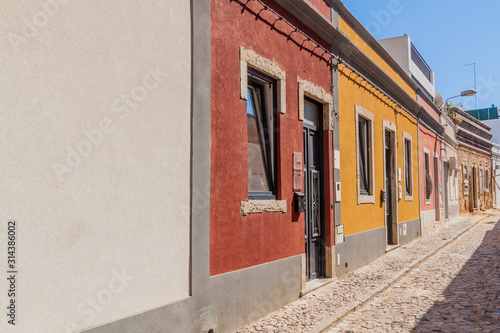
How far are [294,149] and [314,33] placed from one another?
243 cm

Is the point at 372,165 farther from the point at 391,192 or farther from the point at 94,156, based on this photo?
the point at 94,156

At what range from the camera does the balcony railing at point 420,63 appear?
762 inches

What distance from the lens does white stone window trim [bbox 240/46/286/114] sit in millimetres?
5734

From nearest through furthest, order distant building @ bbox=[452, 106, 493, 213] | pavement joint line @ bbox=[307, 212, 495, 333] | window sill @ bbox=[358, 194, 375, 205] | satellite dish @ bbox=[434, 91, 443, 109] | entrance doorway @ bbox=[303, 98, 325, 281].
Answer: pavement joint line @ bbox=[307, 212, 495, 333] → entrance doorway @ bbox=[303, 98, 325, 281] → window sill @ bbox=[358, 194, 375, 205] → satellite dish @ bbox=[434, 91, 443, 109] → distant building @ bbox=[452, 106, 493, 213]

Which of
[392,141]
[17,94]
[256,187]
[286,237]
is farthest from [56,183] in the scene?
[392,141]

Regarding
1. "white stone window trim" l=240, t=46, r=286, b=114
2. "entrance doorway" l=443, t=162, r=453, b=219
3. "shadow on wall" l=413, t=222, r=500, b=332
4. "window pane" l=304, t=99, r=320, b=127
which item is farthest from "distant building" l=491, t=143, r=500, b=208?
"white stone window trim" l=240, t=46, r=286, b=114

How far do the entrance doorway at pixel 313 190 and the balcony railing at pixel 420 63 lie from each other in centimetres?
1275

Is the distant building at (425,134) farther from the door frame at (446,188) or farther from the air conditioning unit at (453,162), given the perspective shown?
the air conditioning unit at (453,162)

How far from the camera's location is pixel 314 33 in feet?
26.5

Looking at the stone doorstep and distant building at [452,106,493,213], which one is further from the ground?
distant building at [452,106,493,213]

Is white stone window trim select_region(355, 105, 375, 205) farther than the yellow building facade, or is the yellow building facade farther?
white stone window trim select_region(355, 105, 375, 205)

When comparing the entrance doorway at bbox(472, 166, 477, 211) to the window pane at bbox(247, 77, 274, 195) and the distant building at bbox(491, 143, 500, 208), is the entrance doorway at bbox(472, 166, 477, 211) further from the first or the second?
the window pane at bbox(247, 77, 274, 195)

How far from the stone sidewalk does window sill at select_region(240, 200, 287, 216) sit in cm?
138

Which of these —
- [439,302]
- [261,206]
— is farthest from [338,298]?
[261,206]
